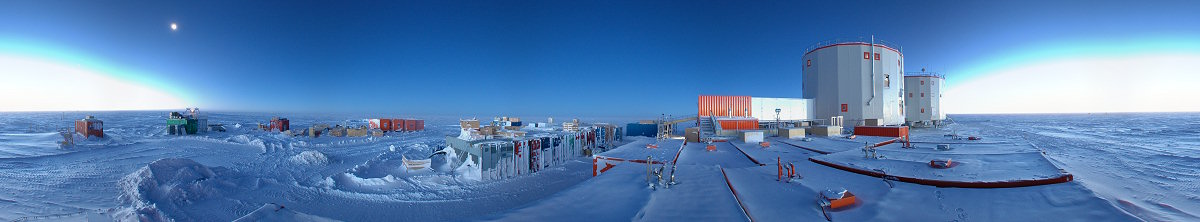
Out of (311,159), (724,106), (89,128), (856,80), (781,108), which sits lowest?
(311,159)

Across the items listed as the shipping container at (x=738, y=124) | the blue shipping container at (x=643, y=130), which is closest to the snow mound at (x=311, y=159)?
the shipping container at (x=738, y=124)

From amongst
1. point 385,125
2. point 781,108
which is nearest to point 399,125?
point 385,125

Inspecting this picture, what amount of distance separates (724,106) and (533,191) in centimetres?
1590

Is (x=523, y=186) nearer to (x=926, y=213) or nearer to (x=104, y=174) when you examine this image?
(x=926, y=213)

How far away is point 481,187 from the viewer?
14469 mm

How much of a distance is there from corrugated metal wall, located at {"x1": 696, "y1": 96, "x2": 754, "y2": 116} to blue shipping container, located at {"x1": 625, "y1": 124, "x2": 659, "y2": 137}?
12.7 metres

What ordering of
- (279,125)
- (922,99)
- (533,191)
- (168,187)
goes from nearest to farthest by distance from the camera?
(168,187)
(533,191)
(922,99)
(279,125)

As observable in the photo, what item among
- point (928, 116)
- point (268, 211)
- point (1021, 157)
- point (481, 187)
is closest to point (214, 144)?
point (481, 187)

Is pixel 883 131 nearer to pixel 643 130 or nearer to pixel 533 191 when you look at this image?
pixel 533 191

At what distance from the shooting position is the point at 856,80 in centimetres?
2612

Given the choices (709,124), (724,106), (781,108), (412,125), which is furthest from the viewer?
(412,125)

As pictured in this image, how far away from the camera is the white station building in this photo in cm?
3550

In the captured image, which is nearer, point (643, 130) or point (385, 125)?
point (643, 130)

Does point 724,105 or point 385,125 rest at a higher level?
point 724,105
